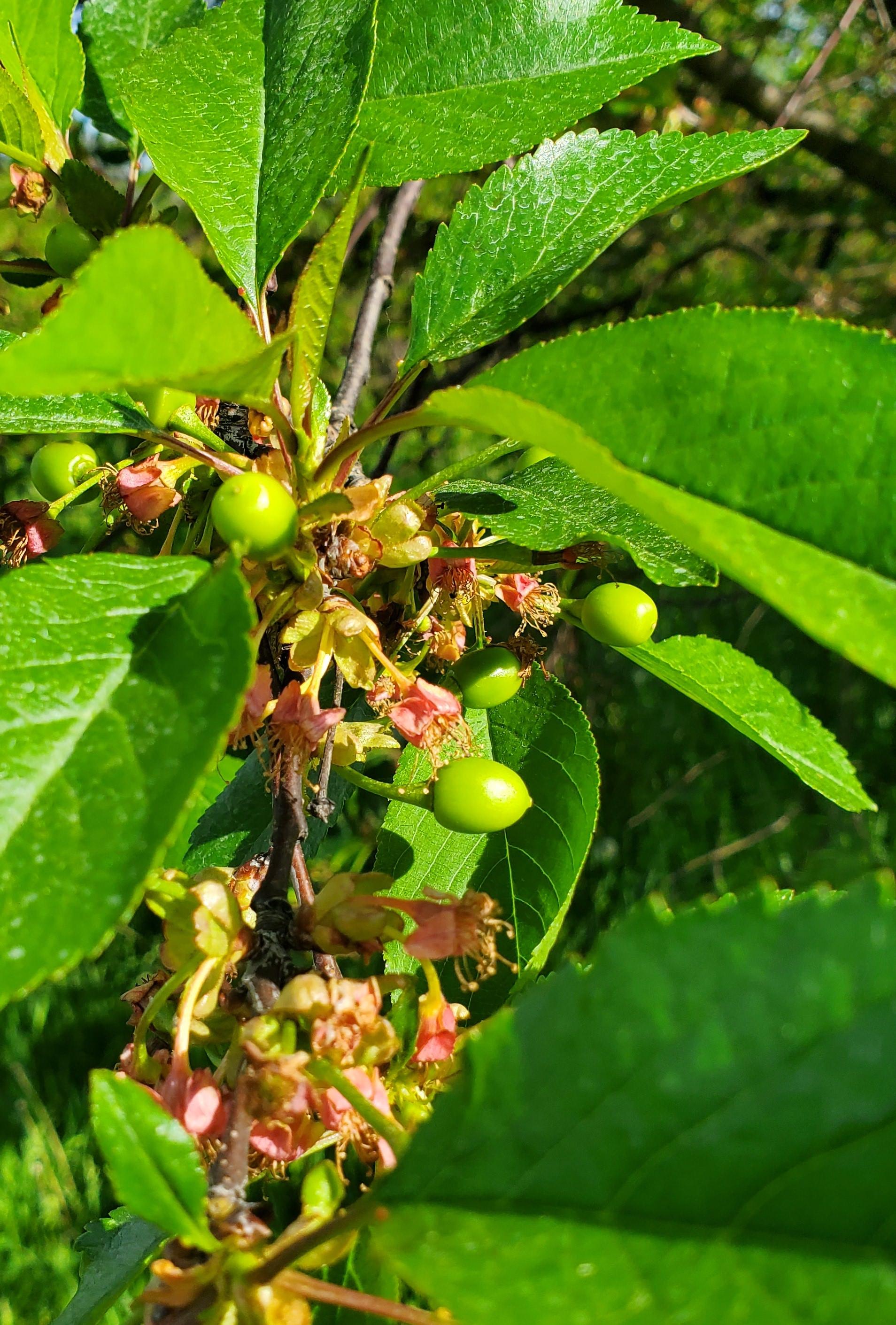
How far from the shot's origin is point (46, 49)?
1.24 m

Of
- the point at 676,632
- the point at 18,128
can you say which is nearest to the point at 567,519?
the point at 18,128

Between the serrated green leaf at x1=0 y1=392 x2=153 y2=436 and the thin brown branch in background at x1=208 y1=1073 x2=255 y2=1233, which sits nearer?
the thin brown branch in background at x1=208 y1=1073 x2=255 y2=1233

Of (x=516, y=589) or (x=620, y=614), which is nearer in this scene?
(x=620, y=614)

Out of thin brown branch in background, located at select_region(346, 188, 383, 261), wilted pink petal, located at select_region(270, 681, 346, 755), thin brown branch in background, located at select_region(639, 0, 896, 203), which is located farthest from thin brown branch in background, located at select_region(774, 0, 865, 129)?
wilted pink petal, located at select_region(270, 681, 346, 755)

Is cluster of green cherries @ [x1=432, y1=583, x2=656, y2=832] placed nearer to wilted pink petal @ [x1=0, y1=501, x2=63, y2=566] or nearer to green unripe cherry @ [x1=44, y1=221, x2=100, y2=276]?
wilted pink petal @ [x1=0, y1=501, x2=63, y2=566]

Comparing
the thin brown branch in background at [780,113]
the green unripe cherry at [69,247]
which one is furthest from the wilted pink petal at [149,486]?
the thin brown branch in background at [780,113]

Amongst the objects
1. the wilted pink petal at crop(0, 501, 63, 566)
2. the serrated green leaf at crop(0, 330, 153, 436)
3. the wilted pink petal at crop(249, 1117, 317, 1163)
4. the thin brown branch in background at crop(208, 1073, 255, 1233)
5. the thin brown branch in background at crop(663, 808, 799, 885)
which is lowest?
the thin brown branch in background at crop(663, 808, 799, 885)

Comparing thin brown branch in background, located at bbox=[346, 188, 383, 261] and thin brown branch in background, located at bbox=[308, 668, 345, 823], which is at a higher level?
thin brown branch in background, located at bbox=[346, 188, 383, 261]

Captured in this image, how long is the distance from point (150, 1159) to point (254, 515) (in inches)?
16.0

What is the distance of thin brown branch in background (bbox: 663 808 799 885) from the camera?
3.11 m

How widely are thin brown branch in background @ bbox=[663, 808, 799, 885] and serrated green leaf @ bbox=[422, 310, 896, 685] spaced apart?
2.54 m

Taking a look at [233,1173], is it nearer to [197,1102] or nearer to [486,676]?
[197,1102]

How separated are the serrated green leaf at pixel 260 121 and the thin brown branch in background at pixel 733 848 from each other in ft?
8.19

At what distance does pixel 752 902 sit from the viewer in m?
0.55
